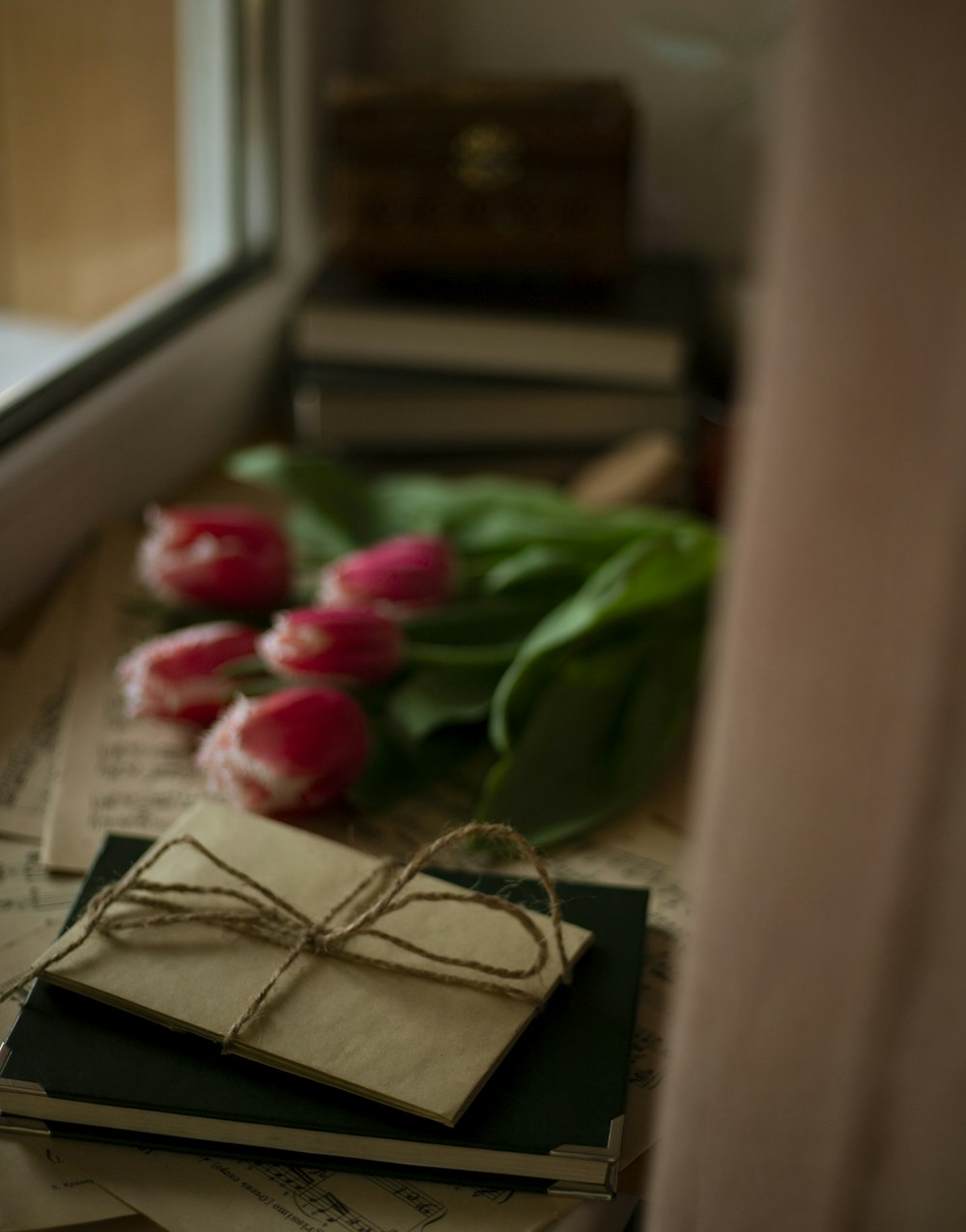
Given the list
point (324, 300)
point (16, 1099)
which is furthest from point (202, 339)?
point (16, 1099)

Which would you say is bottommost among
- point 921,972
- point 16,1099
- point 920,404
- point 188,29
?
point 16,1099

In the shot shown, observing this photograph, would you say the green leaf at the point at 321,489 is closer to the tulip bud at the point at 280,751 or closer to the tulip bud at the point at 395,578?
the tulip bud at the point at 395,578

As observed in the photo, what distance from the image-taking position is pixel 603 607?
2.14ft

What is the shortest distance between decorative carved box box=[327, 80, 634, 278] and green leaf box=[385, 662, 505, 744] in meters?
0.49

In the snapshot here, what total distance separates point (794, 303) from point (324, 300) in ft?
2.74

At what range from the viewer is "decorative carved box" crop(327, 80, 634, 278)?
979mm

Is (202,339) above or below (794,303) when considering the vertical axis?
below

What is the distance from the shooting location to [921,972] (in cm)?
28

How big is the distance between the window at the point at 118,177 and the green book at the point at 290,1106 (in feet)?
1.46

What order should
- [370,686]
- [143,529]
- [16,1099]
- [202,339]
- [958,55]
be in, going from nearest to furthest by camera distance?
[958,55] < [16,1099] < [370,686] < [143,529] < [202,339]

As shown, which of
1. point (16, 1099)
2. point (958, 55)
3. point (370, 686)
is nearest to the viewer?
point (958, 55)

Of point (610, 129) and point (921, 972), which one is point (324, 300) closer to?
point (610, 129)

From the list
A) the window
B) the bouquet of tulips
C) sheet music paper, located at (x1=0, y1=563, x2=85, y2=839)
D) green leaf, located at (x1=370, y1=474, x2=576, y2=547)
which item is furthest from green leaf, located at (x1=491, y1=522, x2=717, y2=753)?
the window

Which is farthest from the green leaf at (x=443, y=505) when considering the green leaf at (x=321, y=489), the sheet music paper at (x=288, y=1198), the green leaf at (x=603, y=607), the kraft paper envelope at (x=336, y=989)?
the sheet music paper at (x=288, y=1198)
